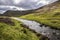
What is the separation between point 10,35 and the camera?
1101 inches

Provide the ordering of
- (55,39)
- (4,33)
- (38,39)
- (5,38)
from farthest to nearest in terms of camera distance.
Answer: (55,39), (38,39), (4,33), (5,38)

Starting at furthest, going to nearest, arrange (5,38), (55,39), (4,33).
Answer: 1. (55,39)
2. (4,33)
3. (5,38)

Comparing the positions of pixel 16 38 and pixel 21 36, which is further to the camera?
pixel 21 36

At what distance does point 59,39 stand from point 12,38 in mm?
14422

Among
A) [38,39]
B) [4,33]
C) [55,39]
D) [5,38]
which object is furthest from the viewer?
[55,39]

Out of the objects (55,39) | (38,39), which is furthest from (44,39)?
(55,39)

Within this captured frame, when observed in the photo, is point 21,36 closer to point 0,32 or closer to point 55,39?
→ point 0,32

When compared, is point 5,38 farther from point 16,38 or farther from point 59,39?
point 59,39

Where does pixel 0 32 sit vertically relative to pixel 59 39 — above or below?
above

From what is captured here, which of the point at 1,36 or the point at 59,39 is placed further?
the point at 59,39

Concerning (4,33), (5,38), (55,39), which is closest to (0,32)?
(4,33)

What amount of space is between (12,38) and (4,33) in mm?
2180

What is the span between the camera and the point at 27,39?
97.9 feet

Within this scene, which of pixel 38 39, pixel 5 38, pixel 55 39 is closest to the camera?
pixel 5 38
